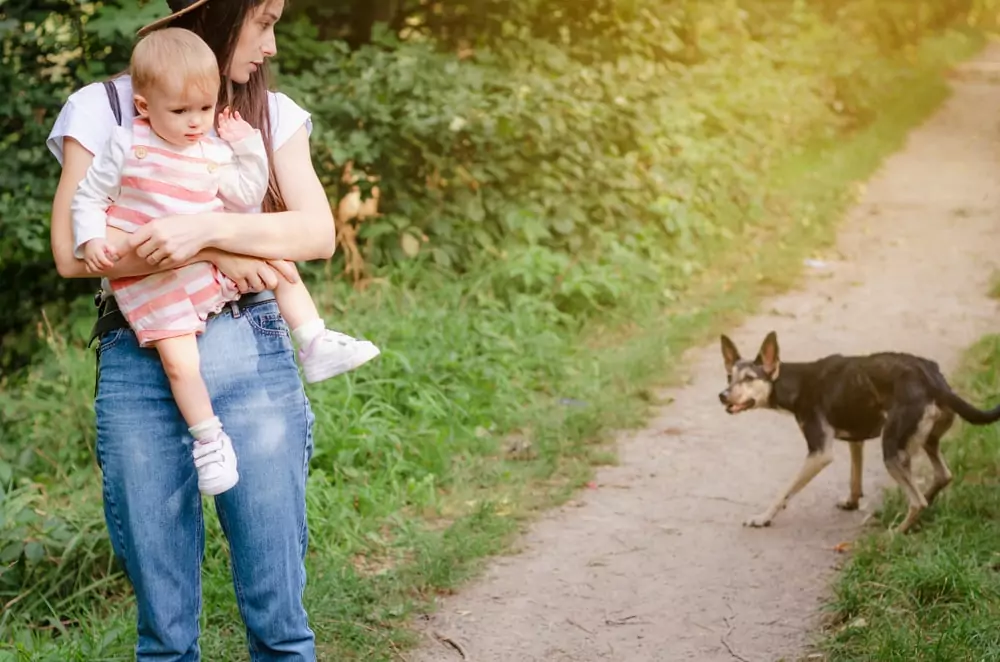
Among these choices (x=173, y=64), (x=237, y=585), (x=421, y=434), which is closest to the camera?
(x=173, y=64)

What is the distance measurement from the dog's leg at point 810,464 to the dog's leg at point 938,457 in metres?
0.42

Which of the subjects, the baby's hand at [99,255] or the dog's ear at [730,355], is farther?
the dog's ear at [730,355]

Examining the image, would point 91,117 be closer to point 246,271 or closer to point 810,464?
point 246,271

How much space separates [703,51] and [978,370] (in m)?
6.39

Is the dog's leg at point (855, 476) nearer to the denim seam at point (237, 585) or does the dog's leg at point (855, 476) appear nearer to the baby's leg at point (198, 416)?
the denim seam at point (237, 585)

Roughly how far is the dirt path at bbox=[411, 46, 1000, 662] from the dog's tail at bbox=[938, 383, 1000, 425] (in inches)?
29.0

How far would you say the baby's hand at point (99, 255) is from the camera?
8.18 ft

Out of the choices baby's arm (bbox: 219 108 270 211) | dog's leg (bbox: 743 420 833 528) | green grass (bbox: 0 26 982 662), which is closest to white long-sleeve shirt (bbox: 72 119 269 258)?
baby's arm (bbox: 219 108 270 211)

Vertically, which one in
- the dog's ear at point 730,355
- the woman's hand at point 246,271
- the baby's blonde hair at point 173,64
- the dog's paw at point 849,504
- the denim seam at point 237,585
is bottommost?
the dog's paw at point 849,504

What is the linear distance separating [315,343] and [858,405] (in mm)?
2817

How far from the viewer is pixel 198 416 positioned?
2537 millimetres

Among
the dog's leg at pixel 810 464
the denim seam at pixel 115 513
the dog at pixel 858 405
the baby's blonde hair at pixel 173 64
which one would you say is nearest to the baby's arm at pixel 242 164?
the baby's blonde hair at pixel 173 64

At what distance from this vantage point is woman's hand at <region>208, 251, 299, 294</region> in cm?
260

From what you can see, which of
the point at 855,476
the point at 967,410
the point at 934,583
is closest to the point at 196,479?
the point at 934,583
